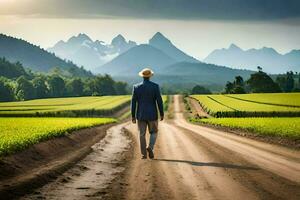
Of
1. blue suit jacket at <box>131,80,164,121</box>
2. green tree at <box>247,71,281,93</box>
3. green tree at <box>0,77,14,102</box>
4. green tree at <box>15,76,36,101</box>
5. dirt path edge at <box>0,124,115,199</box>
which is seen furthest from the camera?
green tree at <box>247,71,281,93</box>

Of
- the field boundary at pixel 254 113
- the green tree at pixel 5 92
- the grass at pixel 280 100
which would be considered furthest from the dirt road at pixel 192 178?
the green tree at pixel 5 92

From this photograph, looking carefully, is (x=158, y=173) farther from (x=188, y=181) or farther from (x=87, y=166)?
(x=87, y=166)

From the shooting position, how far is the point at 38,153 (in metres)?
19.3

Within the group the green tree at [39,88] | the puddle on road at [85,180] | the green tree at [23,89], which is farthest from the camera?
the green tree at [39,88]

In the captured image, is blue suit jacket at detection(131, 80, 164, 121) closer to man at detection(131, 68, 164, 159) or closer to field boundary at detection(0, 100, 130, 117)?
man at detection(131, 68, 164, 159)

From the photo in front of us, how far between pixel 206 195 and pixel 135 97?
8.63m

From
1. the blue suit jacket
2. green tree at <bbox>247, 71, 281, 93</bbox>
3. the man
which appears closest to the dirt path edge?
the man

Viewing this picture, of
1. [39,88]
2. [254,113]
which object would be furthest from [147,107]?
[39,88]

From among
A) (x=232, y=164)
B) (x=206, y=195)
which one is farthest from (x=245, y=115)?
(x=206, y=195)

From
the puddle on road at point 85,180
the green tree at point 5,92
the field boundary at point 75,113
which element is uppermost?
the green tree at point 5,92

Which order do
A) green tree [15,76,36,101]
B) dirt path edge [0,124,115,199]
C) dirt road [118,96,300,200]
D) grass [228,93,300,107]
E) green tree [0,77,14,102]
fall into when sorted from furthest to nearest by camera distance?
green tree [15,76,36,101] → green tree [0,77,14,102] → grass [228,93,300,107] → dirt path edge [0,124,115,199] → dirt road [118,96,300,200]

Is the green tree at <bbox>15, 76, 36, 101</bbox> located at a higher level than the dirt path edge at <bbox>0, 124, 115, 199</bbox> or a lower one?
higher

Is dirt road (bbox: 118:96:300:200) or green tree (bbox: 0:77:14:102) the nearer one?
dirt road (bbox: 118:96:300:200)

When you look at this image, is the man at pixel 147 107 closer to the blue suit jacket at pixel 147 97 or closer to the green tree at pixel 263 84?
the blue suit jacket at pixel 147 97
